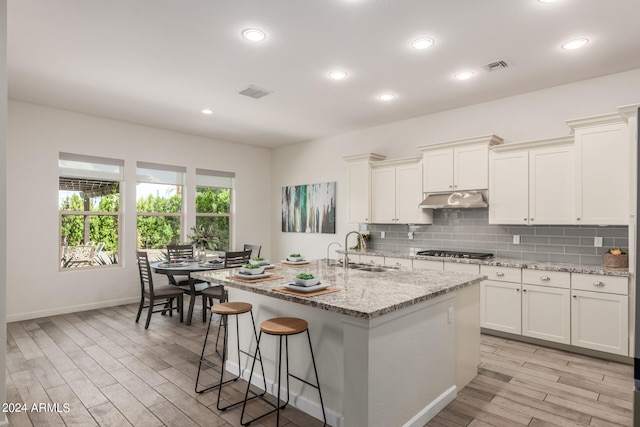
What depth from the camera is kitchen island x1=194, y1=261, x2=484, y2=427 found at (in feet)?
6.78

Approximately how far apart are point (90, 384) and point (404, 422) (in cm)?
253

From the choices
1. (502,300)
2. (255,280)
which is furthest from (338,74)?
(502,300)

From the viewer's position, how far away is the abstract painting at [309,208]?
684 cm

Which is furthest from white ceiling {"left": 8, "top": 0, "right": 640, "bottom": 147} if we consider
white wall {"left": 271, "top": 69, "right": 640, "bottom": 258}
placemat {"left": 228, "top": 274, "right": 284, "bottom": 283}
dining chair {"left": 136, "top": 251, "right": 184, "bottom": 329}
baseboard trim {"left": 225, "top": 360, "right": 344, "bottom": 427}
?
baseboard trim {"left": 225, "top": 360, "right": 344, "bottom": 427}

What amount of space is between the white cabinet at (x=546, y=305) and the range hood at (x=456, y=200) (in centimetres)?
97

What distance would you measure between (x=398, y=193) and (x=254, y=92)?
8.14 ft

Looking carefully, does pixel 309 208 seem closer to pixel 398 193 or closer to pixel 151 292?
pixel 398 193

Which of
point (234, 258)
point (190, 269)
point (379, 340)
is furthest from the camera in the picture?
point (234, 258)

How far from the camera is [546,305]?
3.88 m

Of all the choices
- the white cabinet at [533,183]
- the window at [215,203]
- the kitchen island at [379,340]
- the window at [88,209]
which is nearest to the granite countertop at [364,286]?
the kitchen island at [379,340]

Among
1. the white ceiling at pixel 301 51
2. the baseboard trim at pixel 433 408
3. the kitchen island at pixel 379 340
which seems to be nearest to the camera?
the kitchen island at pixel 379 340

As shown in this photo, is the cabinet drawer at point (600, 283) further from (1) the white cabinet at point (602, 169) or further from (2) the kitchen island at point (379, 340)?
(2) the kitchen island at point (379, 340)

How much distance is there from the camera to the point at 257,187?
7836mm

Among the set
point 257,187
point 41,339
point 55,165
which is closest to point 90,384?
point 41,339
